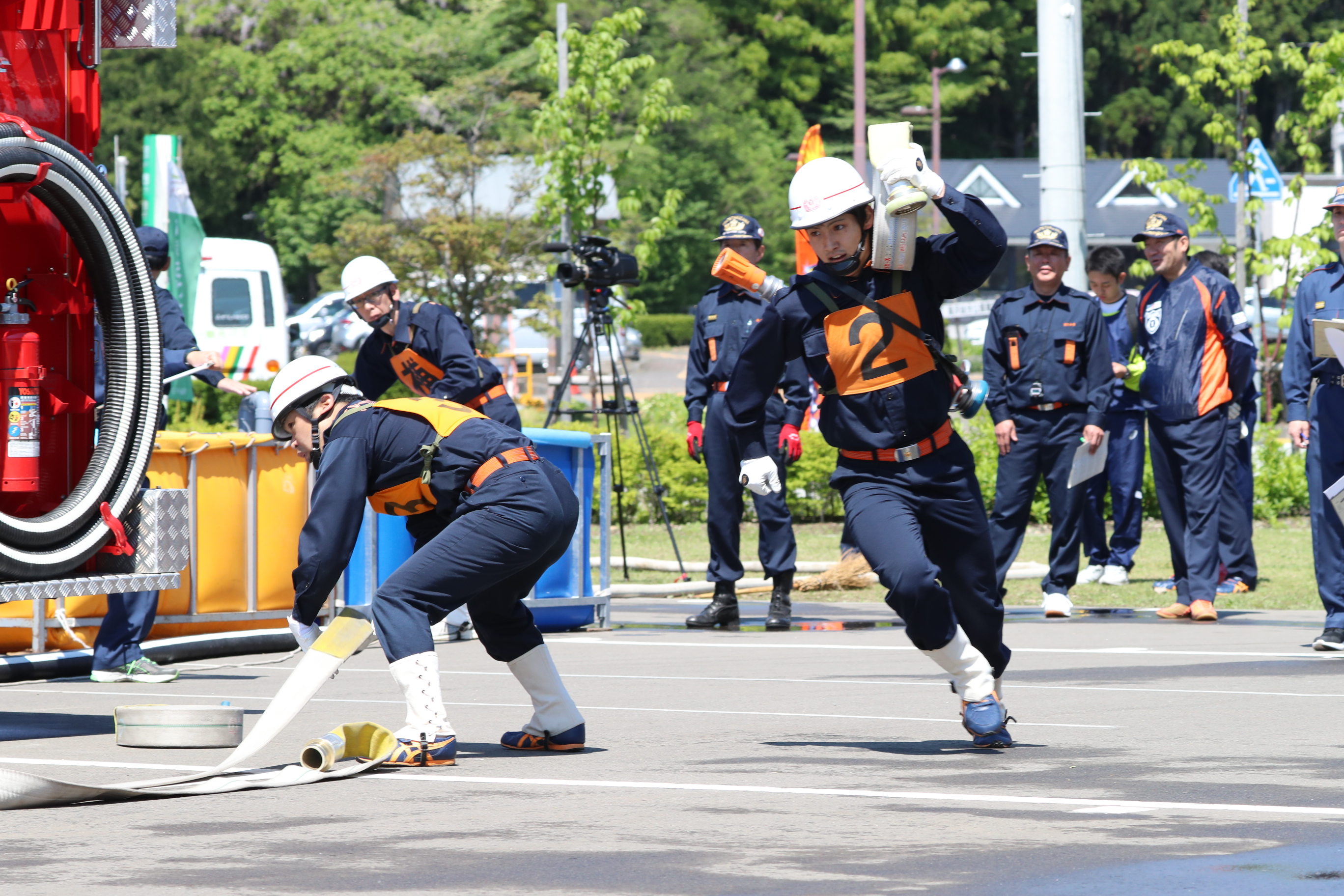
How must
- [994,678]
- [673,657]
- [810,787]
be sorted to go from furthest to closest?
[673,657] < [994,678] < [810,787]

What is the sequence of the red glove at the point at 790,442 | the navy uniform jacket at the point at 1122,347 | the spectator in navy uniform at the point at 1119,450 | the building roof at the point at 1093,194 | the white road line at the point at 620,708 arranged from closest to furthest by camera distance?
1. the white road line at the point at 620,708
2. the red glove at the point at 790,442
3. the navy uniform jacket at the point at 1122,347
4. the spectator in navy uniform at the point at 1119,450
5. the building roof at the point at 1093,194

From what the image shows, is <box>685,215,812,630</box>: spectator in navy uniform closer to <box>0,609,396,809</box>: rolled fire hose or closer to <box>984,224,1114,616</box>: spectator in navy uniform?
<box>984,224,1114,616</box>: spectator in navy uniform

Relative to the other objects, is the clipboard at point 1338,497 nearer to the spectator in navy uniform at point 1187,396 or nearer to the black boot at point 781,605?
the spectator in navy uniform at point 1187,396

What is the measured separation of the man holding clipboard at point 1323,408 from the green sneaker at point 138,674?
571 centimetres

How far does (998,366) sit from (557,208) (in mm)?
18634

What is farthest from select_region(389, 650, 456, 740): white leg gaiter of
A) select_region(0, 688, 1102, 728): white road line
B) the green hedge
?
the green hedge

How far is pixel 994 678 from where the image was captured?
7.06m

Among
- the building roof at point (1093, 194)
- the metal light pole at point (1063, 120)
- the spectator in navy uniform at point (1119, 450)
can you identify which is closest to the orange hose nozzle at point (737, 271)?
the spectator in navy uniform at point (1119, 450)

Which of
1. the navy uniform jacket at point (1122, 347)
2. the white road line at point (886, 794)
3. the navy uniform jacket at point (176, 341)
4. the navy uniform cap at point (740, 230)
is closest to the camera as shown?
the white road line at point (886, 794)

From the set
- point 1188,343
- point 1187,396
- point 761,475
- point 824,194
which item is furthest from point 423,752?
point 1188,343

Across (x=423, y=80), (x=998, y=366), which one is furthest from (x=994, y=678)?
(x=423, y=80)

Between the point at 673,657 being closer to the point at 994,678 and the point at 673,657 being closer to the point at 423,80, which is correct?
the point at 994,678

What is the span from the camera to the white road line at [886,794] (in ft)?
18.1

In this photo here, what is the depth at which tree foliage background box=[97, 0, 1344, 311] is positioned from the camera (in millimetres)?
49750
